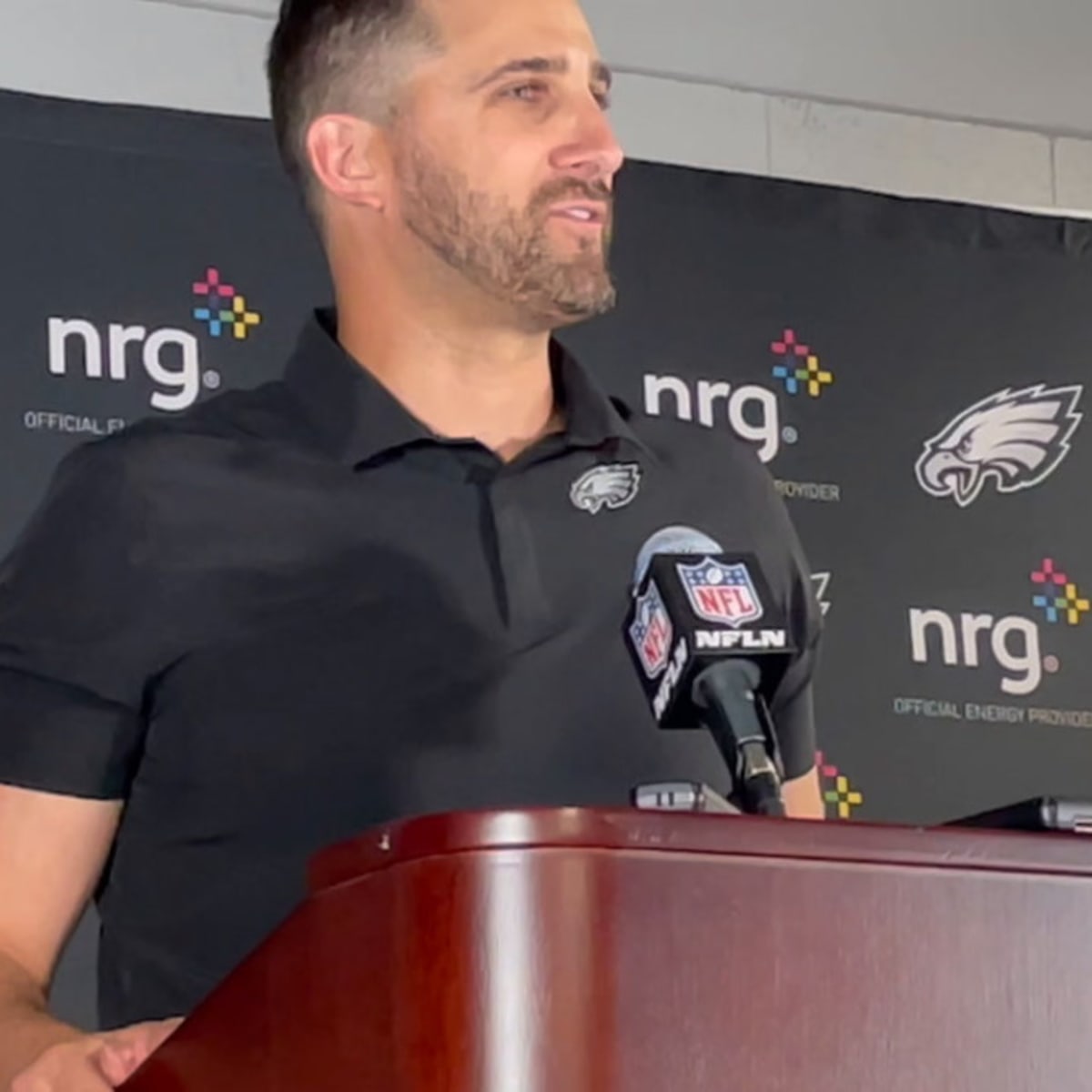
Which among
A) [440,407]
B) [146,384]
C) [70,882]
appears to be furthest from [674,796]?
[146,384]

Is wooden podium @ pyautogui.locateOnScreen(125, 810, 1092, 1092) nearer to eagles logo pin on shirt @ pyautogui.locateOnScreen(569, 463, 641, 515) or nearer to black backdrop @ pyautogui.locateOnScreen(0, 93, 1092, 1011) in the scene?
eagles logo pin on shirt @ pyautogui.locateOnScreen(569, 463, 641, 515)

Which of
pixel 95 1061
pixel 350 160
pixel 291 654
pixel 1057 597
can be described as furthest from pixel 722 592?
pixel 1057 597

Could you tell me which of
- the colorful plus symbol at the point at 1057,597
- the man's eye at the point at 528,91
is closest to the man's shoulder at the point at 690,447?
the man's eye at the point at 528,91

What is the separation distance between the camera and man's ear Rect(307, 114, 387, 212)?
5.01 ft

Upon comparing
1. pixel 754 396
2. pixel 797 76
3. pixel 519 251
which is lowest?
pixel 519 251

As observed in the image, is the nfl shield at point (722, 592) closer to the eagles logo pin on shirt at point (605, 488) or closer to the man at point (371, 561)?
the man at point (371, 561)

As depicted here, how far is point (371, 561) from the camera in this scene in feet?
4.44

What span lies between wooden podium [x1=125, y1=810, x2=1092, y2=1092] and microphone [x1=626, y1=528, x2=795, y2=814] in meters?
0.15

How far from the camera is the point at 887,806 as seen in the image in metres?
2.37

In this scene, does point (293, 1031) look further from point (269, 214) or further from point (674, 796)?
point (269, 214)

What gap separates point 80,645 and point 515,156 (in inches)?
17.6

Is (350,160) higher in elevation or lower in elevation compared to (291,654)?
higher

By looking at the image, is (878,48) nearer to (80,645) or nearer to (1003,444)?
(1003,444)

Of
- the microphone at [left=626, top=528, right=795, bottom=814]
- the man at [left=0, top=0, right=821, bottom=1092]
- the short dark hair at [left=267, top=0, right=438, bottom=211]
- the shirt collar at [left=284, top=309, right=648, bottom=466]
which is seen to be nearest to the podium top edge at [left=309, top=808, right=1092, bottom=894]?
the microphone at [left=626, top=528, right=795, bottom=814]
